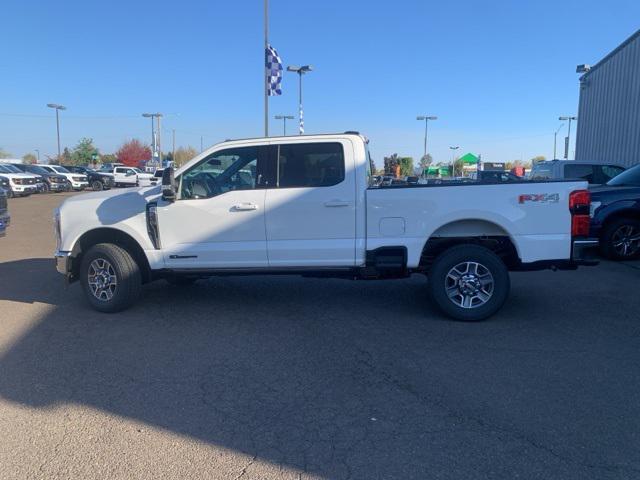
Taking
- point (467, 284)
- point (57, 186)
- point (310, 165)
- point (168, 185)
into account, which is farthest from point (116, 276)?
point (57, 186)

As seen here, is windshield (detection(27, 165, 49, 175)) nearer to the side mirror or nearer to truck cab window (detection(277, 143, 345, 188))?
the side mirror

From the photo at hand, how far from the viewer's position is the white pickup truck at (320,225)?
5902mm

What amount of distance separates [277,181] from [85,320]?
2732 millimetres

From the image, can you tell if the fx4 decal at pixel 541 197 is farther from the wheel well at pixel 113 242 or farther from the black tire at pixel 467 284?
the wheel well at pixel 113 242

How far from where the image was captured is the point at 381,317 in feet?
20.7

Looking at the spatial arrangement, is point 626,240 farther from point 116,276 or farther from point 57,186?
point 57,186

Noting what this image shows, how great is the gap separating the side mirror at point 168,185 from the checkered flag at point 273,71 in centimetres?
1669

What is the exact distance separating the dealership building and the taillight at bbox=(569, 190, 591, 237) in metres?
13.3

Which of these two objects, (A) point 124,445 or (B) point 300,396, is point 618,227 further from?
(A) point 124,445

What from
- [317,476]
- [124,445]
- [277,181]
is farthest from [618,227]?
[124,445]

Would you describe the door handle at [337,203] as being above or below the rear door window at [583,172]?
below

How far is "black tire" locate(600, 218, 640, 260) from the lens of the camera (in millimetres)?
9617

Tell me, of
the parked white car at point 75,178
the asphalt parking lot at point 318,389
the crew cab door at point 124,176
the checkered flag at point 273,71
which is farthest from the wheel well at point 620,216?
the crew cab door at point 124,176

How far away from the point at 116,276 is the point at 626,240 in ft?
28.0
